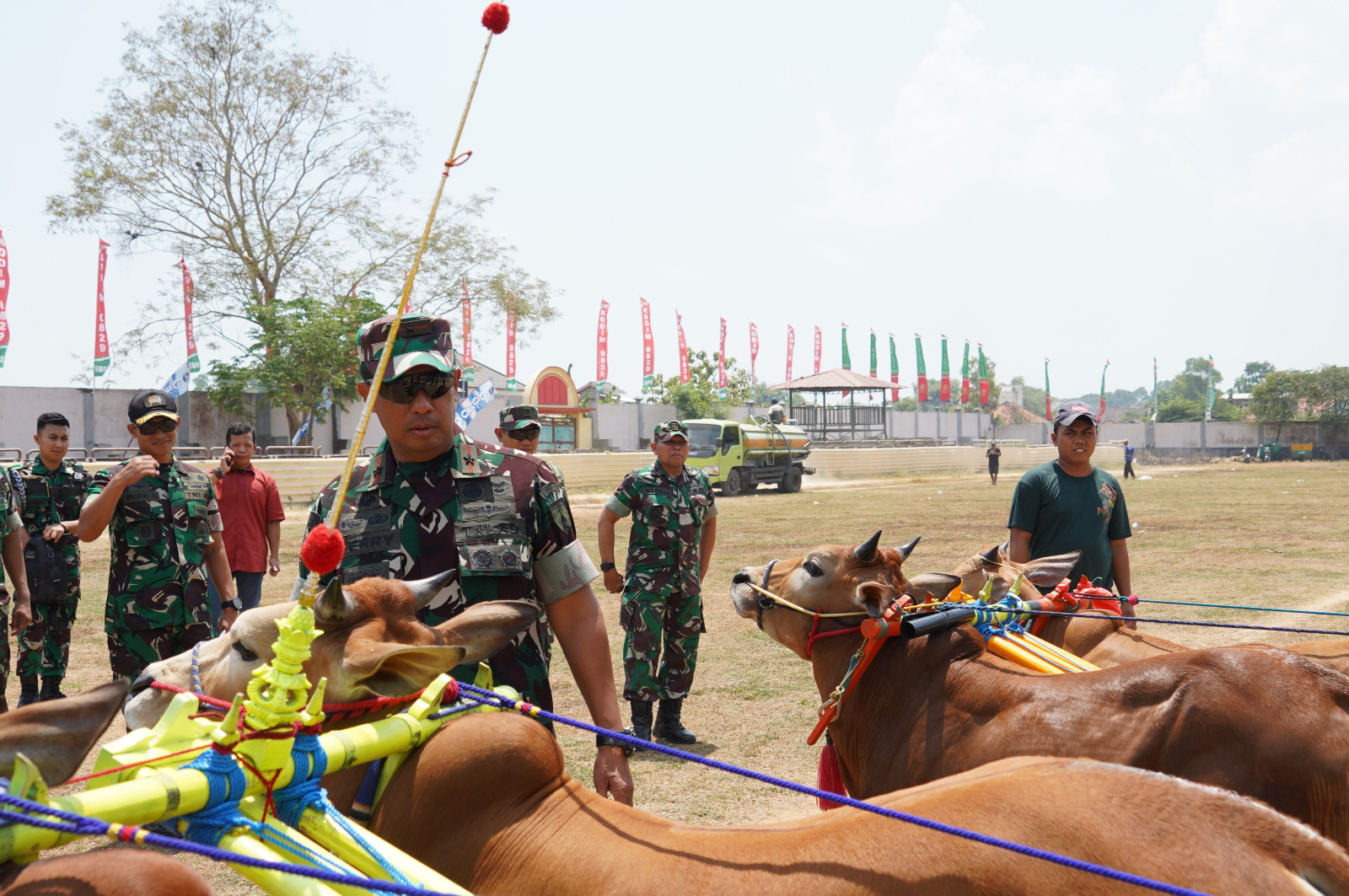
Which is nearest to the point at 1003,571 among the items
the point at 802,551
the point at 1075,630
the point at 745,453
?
the point at 1075,630

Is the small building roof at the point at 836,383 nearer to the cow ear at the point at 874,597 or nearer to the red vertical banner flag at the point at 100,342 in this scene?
the red vertical banner flag at the point at 100,342

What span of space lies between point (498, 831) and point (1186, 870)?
1.31 metres

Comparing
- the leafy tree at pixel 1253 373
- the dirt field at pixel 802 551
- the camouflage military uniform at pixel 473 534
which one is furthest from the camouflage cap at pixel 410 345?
the leafy tree at pixel 1253 373

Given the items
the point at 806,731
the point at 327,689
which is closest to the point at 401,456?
the point at 327,689

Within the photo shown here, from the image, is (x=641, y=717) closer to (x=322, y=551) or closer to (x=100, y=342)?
(x=322, y=551)

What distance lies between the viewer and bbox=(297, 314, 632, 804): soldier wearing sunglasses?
278 cm

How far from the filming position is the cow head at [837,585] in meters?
4.16

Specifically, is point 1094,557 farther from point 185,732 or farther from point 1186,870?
point 185,732

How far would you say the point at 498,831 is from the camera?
80.5 inches

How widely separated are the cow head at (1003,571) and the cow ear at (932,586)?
0.81m

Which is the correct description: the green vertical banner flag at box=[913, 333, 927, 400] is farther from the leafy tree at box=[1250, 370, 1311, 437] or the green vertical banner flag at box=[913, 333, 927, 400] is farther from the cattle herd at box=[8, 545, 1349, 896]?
the cattle herd at box=[8, 545, 1349, 896]

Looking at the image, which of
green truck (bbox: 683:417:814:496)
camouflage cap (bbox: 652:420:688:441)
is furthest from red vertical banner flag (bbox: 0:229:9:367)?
camouflage cap (bbox: 652:420:688:441)

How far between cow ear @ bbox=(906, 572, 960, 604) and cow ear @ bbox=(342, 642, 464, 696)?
8.46ft

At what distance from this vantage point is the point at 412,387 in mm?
2801
